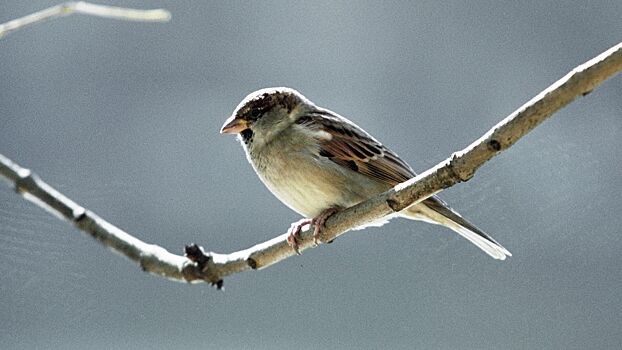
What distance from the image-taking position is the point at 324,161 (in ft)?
6.82

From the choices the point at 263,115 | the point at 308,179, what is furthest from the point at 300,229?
the point at 263,115

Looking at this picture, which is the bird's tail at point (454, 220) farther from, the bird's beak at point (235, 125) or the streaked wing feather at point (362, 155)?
the bird's beak at point (235, 125)

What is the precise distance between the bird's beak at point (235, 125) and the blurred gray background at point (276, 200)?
426 mm

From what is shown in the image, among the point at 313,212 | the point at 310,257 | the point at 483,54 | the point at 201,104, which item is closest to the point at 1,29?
the point at 313,212

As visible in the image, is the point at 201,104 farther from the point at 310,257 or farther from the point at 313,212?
the point at 313,212

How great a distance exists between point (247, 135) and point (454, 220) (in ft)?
1.91

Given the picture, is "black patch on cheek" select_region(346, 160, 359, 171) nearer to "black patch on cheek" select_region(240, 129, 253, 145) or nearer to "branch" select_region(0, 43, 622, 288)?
"black patch on cheek" select_region(240, 129, 253, 145)

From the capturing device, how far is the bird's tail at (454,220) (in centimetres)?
199

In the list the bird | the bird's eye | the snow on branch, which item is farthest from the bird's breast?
the snow on branch

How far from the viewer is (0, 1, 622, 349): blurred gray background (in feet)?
7.89

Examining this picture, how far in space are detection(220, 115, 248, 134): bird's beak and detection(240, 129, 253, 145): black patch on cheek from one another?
19 millimetres

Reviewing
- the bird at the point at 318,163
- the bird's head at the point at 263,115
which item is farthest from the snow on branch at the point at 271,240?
the bird's head at the point at 263,115

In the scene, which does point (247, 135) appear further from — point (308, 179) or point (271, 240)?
point (271, 240)

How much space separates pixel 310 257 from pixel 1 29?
1618 millimetres
